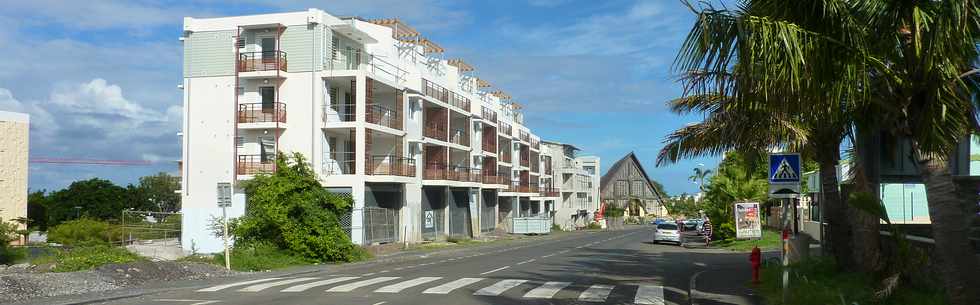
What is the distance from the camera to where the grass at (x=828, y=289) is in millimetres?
11242

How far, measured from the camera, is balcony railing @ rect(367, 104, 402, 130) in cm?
4366

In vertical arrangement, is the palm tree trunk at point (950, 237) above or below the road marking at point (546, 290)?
above

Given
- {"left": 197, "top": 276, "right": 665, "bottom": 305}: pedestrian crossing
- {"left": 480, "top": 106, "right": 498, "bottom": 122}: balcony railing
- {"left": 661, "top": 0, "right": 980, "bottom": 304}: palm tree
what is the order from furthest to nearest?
{"left": 480, "top": 106, "right": 498, "bottom": 122}: balcony railing, {"left": 197, "top": 276, "right": 665, "bottom": 305}: pedestrian crossing, {"left": 661, "top": 0, "right": 980, "bottom": 304}: palm tree

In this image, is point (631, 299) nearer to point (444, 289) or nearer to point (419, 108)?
point (444, 289)

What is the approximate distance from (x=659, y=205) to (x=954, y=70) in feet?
475

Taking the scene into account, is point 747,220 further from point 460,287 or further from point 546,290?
point 460,287

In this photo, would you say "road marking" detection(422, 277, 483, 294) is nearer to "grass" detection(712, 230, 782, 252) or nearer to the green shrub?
the green shrub

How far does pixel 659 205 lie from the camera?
150750 mm

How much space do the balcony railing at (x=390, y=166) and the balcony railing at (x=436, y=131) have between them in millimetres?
4770

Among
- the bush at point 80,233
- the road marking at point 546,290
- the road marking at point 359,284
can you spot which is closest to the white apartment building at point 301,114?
the bush at point 80,233

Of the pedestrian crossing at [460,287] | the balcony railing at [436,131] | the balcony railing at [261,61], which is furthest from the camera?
the balcony railing at [436,131]

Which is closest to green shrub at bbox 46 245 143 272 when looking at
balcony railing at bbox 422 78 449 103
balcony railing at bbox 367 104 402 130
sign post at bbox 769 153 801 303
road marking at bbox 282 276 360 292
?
road marking at bbox 282 276 360 292

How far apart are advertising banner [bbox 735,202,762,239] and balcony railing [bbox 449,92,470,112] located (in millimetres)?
24336

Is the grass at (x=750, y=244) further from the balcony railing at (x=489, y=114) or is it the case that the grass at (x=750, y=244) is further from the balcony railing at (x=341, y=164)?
the balcony railing at (x=489, y=114)
